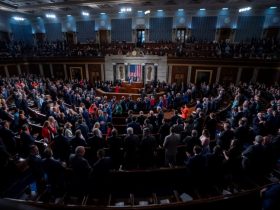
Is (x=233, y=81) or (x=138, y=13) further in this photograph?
(x=138, y=13)

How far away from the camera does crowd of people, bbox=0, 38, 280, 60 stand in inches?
649

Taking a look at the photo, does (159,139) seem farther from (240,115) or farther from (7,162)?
(7,162)

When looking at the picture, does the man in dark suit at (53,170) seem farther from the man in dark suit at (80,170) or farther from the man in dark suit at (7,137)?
the man in dark suit at (7,137)

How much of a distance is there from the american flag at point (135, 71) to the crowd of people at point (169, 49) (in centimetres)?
144

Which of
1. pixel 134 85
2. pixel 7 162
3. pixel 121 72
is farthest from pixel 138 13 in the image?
pixel 7 162

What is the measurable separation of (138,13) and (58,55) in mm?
10213

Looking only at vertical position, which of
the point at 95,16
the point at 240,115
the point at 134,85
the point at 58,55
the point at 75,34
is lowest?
the point at 134,85

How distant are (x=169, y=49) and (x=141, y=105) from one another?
31.9 ft

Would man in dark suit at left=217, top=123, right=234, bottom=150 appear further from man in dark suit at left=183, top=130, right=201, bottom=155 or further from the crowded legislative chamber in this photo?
man in dark suit at left=183, top=130, right=201, bottom=155

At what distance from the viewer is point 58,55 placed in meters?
19.8

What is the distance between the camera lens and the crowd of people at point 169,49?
1648 centimetres

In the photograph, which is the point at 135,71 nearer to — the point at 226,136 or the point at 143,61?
the point at 143,61

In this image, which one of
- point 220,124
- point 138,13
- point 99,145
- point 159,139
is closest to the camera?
point 99,145

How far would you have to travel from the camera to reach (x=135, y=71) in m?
19.0
